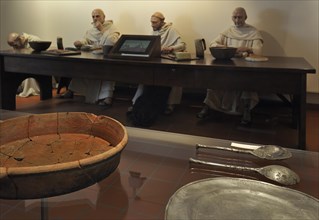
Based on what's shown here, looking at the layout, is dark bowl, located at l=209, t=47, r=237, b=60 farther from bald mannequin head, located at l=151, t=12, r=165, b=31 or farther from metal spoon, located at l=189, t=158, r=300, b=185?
metal spoon, located at l=189, t=158, r=300, b=185

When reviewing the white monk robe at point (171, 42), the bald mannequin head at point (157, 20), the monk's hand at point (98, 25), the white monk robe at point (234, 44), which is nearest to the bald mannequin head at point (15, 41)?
the monk's hand at point (98, 25)

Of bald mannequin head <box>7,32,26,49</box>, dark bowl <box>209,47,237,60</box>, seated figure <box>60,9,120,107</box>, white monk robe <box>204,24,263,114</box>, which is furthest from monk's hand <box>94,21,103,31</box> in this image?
dark bowl <box>209,47,237,60</box>

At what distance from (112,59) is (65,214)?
199cm

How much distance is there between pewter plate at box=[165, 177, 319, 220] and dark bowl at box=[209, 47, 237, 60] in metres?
2.07

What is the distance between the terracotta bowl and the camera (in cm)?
59

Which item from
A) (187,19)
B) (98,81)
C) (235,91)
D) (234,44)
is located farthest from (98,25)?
(235,91)

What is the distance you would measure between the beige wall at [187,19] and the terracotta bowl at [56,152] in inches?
145

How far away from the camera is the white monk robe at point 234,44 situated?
146 inches

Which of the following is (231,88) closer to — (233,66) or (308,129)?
(233,66)

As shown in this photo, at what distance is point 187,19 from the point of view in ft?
14.7

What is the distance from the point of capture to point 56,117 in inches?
40.4

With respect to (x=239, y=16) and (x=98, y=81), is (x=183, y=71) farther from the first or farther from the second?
(x=98, y=81)

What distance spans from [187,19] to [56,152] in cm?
392

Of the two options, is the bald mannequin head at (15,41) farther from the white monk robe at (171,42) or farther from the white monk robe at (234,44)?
the white monk robe at (234,44)
